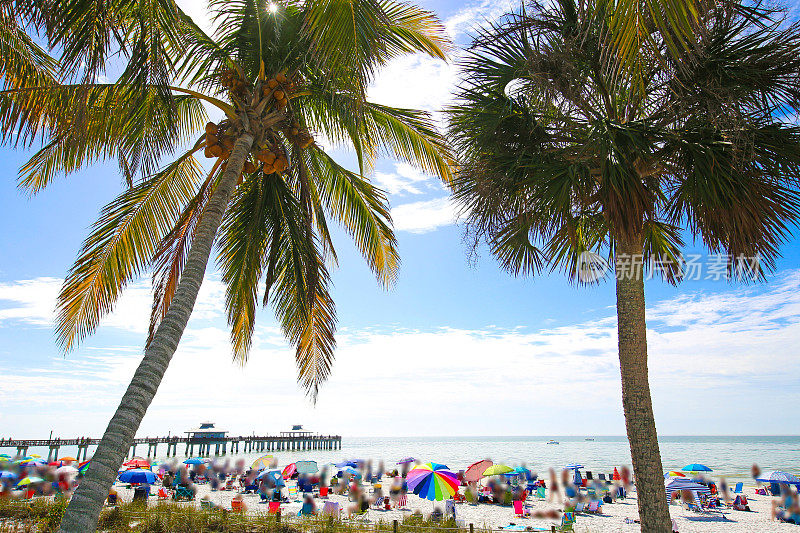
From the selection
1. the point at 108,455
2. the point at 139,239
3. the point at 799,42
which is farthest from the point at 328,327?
the point at 799,42

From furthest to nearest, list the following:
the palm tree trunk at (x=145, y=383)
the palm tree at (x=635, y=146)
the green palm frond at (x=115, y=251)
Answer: the green palm frond at (x=115, y=251) < the palm tree at (x=635, y=146) < the palm tree trunk at (x=145, y=383)

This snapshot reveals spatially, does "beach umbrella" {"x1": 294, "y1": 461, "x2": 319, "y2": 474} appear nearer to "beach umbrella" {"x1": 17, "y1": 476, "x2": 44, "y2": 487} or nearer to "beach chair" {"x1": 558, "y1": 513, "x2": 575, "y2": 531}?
"beach umbrella" {"x1": 17, "y1": 476, "x2": 44, "y2": 487}

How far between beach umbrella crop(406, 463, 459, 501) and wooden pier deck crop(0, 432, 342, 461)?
37122 mm

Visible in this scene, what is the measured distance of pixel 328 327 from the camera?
27.4 ft

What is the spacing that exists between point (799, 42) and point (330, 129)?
6.30m

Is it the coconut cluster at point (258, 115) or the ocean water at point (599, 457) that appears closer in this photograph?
the coconut cluster at point (258, 115)

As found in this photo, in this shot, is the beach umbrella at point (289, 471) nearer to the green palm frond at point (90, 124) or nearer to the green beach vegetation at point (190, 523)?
the green beach vegetation at point (190, 523)

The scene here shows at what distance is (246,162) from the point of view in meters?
6.70

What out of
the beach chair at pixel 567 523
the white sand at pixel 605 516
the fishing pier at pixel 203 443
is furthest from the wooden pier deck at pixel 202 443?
the beach chair at pixel 567 523

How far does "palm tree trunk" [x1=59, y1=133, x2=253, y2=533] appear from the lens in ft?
11.3

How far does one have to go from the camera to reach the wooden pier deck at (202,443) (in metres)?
49.8

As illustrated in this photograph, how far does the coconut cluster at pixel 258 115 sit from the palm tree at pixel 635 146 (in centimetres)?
240

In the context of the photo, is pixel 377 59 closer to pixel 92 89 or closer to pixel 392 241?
pixel 92 89

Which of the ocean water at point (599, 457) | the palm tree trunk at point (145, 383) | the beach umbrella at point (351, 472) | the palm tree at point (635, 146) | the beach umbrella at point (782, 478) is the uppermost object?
the palm tree at point (635, 146)
